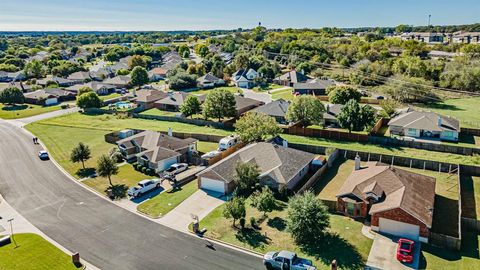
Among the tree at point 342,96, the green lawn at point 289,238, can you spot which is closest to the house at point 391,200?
the green lawn at point 289,238

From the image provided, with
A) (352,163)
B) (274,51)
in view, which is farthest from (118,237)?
(274,51)

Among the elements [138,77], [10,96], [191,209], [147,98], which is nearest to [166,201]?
[191,209]

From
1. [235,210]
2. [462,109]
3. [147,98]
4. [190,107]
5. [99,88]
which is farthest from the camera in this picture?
[99,88]

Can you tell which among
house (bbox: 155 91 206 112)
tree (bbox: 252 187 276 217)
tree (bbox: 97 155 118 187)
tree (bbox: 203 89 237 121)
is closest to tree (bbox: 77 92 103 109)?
house (bbox: 155 91 206 112)

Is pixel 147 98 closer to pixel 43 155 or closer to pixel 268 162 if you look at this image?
pixel 43 155

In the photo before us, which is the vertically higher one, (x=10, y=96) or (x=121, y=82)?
(x=121, y=82)

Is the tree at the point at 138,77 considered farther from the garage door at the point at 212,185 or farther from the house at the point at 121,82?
the garage door at the point at 212,185

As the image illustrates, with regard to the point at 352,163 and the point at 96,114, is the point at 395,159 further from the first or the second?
the point at 96,114
